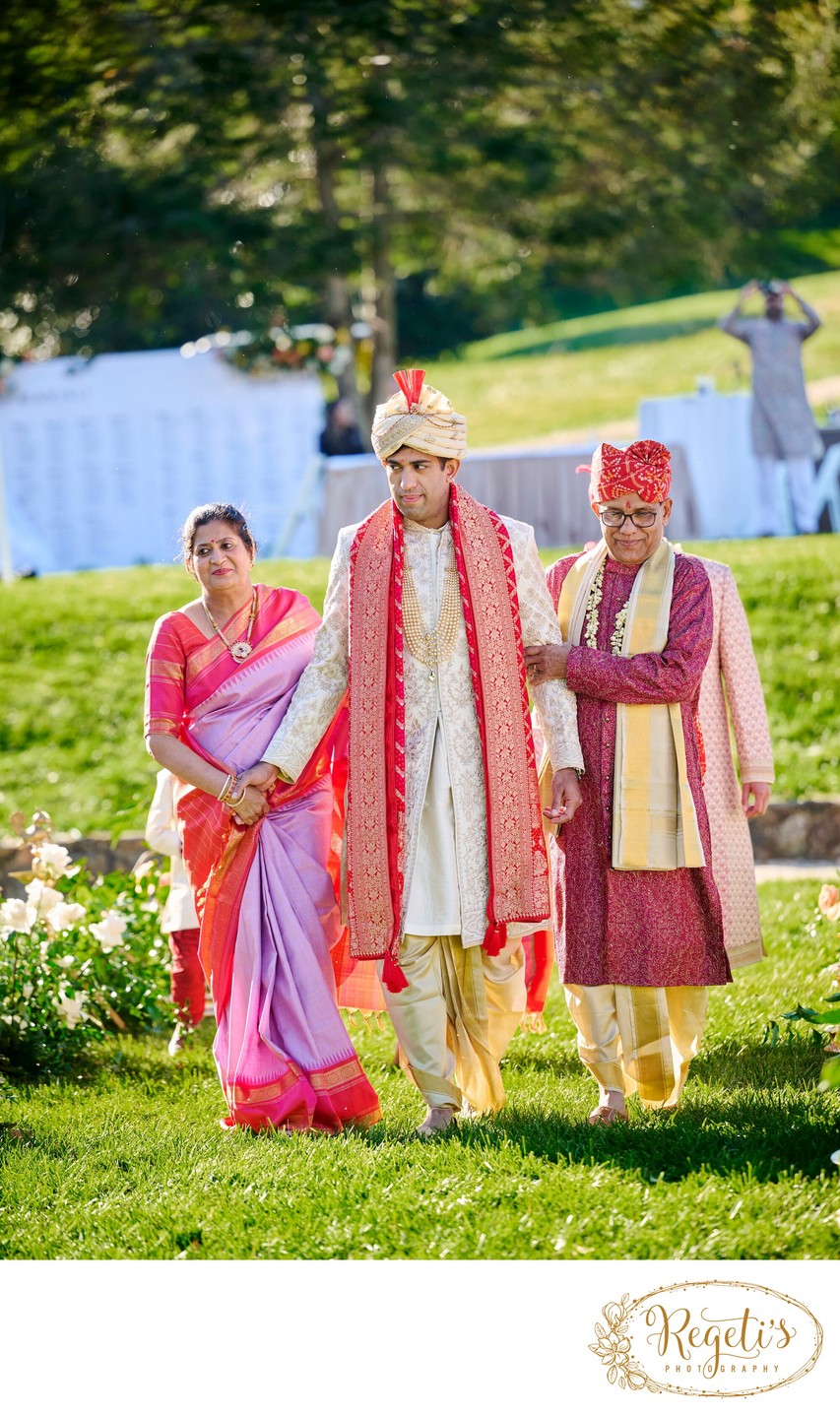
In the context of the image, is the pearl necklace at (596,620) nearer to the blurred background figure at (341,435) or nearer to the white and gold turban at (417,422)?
the white and gold turban at (417,422)

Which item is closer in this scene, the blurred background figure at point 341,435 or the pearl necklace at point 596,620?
the pearl necklace at point 596,620

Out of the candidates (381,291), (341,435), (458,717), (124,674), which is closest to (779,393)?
(341,435)

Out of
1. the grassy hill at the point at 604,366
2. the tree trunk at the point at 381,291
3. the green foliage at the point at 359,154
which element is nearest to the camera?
the green foliage at the point at 359,154

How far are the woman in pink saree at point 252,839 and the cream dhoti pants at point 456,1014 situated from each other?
22 centimetres

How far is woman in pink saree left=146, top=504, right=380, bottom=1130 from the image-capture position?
423 cm

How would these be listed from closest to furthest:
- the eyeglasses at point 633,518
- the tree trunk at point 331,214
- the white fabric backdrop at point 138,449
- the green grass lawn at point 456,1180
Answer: the green grass lawn at point 456,1180 < the eyeglasses at point 633,518 < the white fabric backdrop at point 138,449 < the tree trunk at point 331,214

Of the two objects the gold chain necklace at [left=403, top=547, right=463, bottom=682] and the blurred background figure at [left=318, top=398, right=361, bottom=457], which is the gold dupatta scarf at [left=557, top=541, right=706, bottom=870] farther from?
the blurred background figure at [left=318, top=398, right=361, bottom=457]

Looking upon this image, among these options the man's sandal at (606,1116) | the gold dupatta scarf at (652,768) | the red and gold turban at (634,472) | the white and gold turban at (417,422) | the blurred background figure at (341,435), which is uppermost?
the blurred background figure at (341,435)

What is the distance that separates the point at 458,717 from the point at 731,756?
31.2 inches

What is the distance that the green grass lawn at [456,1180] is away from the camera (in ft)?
11.4

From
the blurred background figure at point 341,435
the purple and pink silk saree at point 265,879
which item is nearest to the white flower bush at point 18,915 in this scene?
the purple and pink silk saree at point 265,879

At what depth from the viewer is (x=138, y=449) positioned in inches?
493

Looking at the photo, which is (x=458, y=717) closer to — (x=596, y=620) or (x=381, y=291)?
(x=596, y=620)

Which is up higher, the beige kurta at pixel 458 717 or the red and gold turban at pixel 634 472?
the red and gold turban at pixel 634 472
